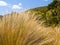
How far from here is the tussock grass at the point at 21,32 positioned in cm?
485

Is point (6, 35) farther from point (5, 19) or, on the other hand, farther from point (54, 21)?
point (54, 21)

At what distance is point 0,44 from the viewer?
4.77 m

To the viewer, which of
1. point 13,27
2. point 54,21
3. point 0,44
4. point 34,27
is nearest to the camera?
point 0,44

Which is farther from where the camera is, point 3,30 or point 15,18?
point 15,18

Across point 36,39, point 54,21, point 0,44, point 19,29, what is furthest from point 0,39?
point 54,21

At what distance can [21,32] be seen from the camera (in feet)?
16.4

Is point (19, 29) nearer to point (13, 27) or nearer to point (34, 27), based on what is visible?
point (13, 27)

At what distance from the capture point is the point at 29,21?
18.0 feet

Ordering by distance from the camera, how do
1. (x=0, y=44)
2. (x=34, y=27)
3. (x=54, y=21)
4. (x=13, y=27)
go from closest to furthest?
(x=0, y=44)
(x=13, y=27)
(x=34, y=27)
(x=54, y=21)

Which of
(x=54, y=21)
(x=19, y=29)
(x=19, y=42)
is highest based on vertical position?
(x=54, y=21)

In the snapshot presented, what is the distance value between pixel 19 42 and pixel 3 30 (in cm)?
49

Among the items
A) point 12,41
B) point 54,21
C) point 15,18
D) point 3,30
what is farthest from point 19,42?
point 54,21

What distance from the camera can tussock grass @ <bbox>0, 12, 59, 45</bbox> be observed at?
4.85 m

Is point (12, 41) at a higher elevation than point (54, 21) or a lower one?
lower
